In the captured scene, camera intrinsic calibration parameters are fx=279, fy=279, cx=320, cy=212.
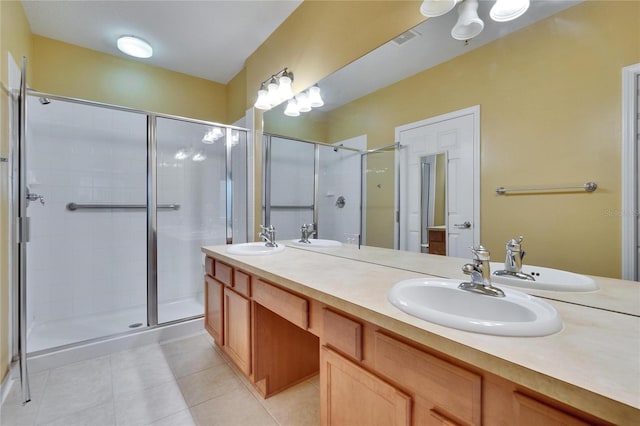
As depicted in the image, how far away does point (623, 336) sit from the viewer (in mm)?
631

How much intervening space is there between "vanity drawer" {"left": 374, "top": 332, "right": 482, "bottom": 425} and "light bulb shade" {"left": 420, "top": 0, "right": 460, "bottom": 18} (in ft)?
4.52

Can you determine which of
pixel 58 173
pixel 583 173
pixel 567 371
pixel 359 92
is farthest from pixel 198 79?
pixel 567 371

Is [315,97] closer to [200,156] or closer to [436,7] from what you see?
[436,7]

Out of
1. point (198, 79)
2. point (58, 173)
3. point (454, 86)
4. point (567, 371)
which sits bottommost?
point (567, 371)

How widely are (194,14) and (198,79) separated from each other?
107 centimetres

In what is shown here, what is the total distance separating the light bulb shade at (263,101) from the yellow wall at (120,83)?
1.00 metres

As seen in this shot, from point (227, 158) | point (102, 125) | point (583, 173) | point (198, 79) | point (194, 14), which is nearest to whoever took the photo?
point (583, 173)

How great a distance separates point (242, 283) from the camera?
1.60m

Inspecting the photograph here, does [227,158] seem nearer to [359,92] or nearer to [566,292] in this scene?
[359,92]

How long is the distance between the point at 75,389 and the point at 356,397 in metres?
1.78

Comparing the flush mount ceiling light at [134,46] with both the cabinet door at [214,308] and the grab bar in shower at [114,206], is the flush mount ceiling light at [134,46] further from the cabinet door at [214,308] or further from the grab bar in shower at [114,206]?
the cabinet door at [214,308]

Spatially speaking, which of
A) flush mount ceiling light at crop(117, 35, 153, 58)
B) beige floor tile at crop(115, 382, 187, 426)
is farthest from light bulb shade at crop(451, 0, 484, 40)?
flush mount ceiling light at crop(117, 35, 153, 58)

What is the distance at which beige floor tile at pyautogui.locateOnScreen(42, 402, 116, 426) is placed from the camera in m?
1.37

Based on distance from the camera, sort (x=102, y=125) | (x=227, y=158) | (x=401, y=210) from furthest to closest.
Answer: (x=227, y=158)
(x=102, y=125)
(x=401, y=210)
